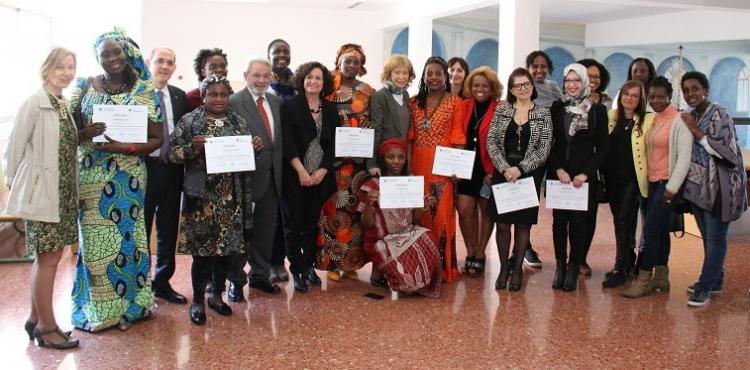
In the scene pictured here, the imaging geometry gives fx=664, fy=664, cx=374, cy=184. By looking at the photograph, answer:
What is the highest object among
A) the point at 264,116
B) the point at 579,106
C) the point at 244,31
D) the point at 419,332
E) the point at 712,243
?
the point at 244,31

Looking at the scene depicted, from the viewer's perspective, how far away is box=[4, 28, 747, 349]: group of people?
3486 millimetres

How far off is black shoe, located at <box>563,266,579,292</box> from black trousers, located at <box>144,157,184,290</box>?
262cm

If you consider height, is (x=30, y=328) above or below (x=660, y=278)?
below

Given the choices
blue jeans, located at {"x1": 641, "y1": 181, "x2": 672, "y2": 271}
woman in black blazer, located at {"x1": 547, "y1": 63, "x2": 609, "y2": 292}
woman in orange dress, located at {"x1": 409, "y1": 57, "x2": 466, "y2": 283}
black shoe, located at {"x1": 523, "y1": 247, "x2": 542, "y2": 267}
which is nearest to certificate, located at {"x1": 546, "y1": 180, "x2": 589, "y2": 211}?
woman in black blazer, located at {"x1": 547, "y1": 63, "x2": 609, "y2": 292}

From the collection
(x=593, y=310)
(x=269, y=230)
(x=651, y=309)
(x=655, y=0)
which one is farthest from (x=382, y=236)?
(x=655, y=0)

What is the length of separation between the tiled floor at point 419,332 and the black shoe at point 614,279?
75 mm

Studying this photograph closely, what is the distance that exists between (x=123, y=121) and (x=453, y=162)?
208cm

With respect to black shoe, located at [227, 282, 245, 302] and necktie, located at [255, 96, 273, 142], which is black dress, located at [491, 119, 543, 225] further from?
black shoe, located at [227, 282, 245, 302]

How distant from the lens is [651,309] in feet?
13.8

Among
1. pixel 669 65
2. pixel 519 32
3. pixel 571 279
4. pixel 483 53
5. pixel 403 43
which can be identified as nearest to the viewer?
pixel 571 279

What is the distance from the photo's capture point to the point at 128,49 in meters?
3.46

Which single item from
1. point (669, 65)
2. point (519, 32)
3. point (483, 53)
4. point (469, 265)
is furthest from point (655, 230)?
point (669, 65)

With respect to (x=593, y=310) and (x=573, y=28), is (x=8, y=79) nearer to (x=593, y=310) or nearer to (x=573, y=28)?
(x=593, y=310)

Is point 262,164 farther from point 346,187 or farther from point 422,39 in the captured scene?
point 422,39
